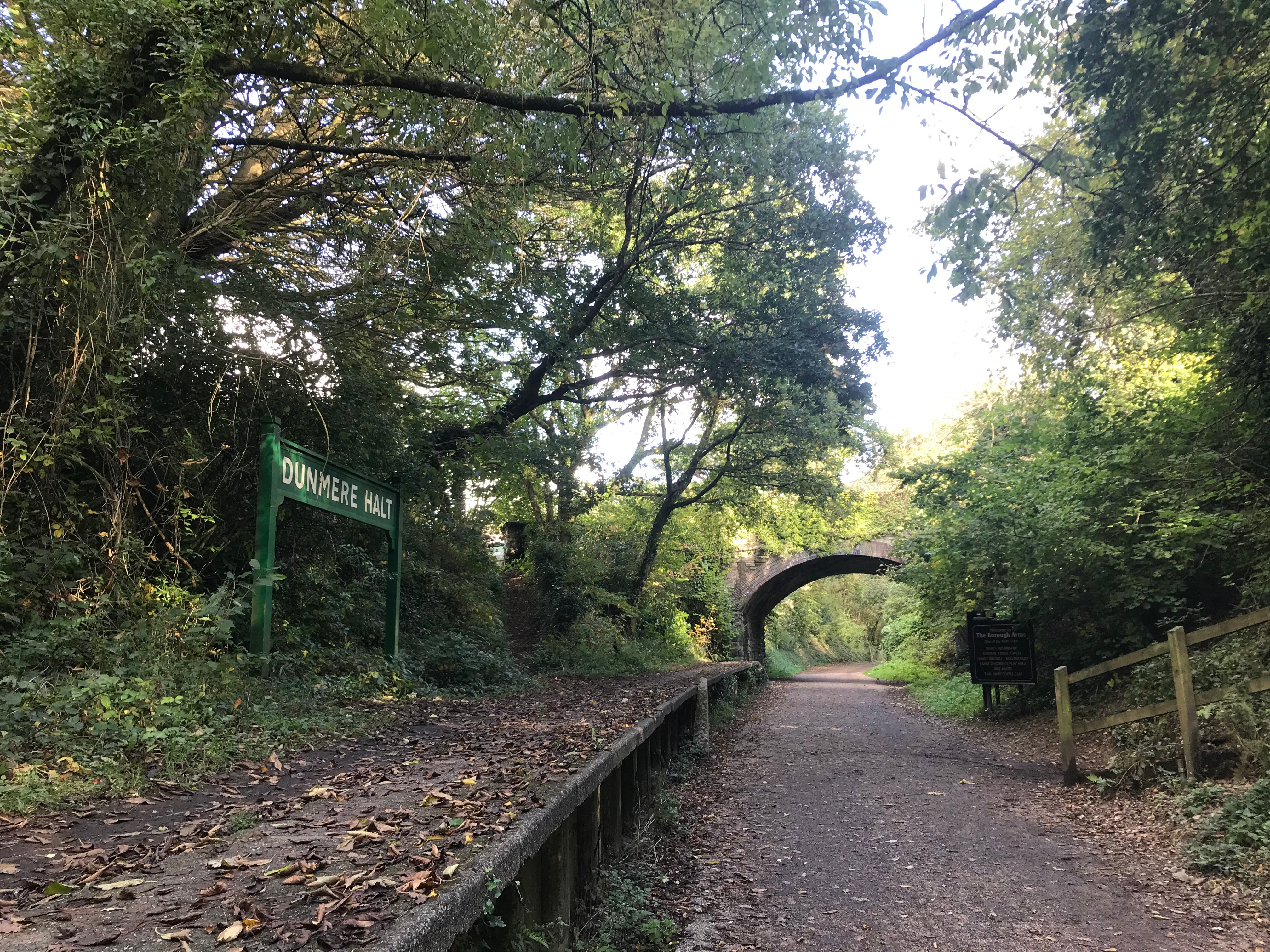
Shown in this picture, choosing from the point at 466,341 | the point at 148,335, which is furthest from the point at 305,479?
the point at 466,341

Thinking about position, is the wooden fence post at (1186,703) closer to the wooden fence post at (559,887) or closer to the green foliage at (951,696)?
the wooden fence post at (559,887)

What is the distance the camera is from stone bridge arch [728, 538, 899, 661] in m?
25.1

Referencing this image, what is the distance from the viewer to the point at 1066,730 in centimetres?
694

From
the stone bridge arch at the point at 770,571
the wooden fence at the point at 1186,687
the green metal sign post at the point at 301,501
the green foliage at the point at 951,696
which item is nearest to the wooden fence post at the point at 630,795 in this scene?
the green metal sign post at the point at 301,501

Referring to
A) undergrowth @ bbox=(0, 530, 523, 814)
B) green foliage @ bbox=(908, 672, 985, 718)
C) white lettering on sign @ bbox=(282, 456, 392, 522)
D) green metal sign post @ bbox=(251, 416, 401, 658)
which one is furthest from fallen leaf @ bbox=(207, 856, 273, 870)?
green foliage @ bbox=(908, 672, 985, 718)

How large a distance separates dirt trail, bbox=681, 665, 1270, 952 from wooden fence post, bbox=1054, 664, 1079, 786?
10.8 inches

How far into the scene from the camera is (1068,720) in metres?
6.97

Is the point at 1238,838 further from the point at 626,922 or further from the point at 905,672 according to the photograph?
the point at 905,672

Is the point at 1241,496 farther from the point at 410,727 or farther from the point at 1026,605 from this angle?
the point at 410,727

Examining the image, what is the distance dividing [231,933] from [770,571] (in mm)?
24997

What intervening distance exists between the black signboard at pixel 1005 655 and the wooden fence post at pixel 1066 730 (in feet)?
11.8

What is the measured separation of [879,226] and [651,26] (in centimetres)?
Answer: 661

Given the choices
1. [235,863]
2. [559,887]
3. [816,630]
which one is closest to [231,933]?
[235,863]

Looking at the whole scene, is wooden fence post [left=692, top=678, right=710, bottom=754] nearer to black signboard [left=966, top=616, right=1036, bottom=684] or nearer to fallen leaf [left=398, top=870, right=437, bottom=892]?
black signboard [left=966, top=616, right=1036, bottom=684]
